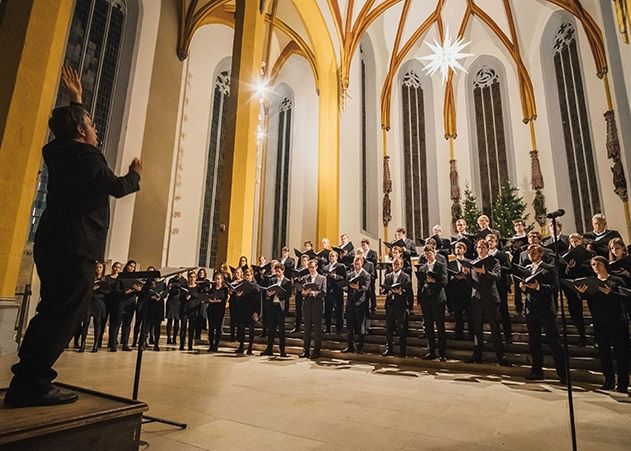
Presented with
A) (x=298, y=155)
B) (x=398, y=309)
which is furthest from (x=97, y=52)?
(x=398, y=309)

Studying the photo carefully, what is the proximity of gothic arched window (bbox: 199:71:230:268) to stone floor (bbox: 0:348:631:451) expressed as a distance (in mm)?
8520

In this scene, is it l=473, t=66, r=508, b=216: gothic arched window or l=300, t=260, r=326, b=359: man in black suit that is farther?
l=473, t=66, r=508, b=216: gothic arched window

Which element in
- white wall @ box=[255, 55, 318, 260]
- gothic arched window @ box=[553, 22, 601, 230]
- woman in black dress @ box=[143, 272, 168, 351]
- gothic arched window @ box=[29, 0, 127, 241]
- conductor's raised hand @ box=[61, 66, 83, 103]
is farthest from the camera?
white wall @ box=[255, 55, 318, 260]

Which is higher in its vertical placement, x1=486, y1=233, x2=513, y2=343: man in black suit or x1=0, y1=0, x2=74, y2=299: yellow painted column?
x1=0, y1=0, x2=74, y2=299: yellow painted column

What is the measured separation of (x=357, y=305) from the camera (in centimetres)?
624

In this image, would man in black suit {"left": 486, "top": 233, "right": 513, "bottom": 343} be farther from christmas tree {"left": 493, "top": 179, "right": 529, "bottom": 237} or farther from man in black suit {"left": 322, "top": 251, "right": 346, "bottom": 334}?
christmas tree {"left": 493, "top": 179, "right": 529, "bottom": 237}

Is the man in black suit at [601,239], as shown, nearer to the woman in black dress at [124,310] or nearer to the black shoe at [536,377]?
the black shoe at [536,377]

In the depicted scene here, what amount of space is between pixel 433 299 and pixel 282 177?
1124 centimetres

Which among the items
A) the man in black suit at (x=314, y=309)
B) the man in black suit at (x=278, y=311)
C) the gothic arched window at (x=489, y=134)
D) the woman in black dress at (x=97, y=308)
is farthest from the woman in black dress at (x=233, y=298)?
the gothic arched window at (x=489, y=134)

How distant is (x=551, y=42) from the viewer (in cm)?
1568

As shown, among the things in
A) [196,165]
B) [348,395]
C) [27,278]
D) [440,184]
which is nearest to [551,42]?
[440,184]

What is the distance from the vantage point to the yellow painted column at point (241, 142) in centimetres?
911

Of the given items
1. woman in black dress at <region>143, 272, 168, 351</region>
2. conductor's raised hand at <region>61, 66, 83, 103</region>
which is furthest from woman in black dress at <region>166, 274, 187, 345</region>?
conductor's raised hand at <region>61, 66, 83, 103</region>

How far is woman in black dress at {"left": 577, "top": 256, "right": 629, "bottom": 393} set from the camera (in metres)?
4.09
